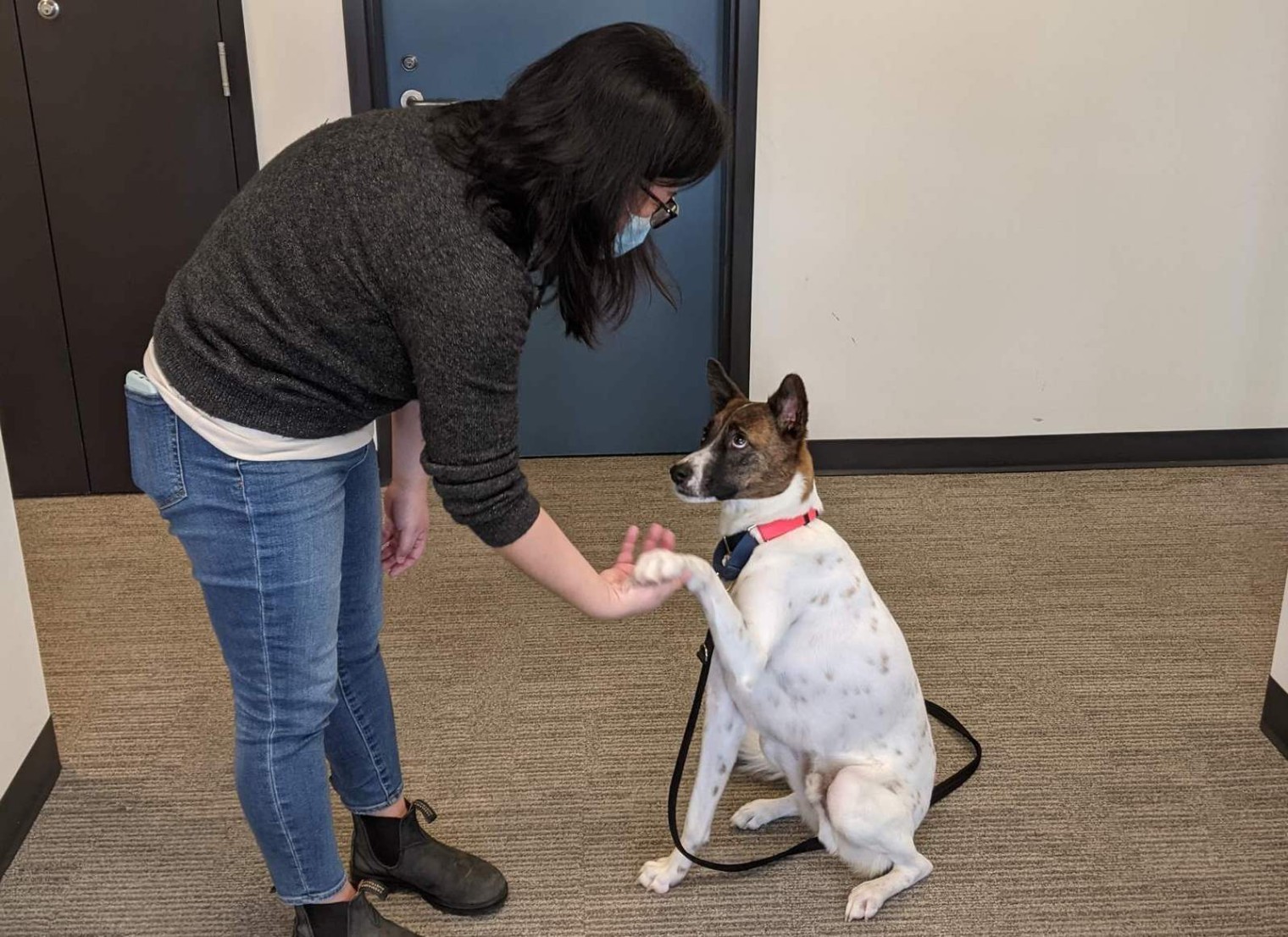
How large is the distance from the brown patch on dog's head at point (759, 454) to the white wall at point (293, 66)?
2202mm

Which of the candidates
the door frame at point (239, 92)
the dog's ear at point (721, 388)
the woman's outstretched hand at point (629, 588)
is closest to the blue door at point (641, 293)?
the door frame at point (239, 92)

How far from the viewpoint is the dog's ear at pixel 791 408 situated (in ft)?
6.78

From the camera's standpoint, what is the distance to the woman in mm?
1306

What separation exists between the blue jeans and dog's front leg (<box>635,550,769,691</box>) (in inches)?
16.9

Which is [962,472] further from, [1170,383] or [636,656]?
[636,656]

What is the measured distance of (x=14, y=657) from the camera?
2.25 meters

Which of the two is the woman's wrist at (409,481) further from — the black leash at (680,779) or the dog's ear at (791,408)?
the dog's ear at (791,408)

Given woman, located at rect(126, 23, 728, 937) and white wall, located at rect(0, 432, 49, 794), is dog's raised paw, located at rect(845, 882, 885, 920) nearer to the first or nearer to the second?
woman, located at rect(126, 23, 728, 937)

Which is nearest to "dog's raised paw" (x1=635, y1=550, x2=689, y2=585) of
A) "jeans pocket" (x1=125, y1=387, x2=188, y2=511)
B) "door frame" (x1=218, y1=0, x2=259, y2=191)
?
"jeans pocket" (x1=125, y1=387, x2=188, y2=511)

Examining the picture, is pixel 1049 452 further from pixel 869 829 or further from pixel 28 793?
pixel 28 793

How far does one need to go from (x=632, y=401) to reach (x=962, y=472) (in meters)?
1.17

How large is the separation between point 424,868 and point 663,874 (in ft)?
1.34

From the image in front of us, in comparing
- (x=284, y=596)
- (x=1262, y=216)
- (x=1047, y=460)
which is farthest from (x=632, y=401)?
(x=284, y=596)

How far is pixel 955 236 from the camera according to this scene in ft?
13.0
